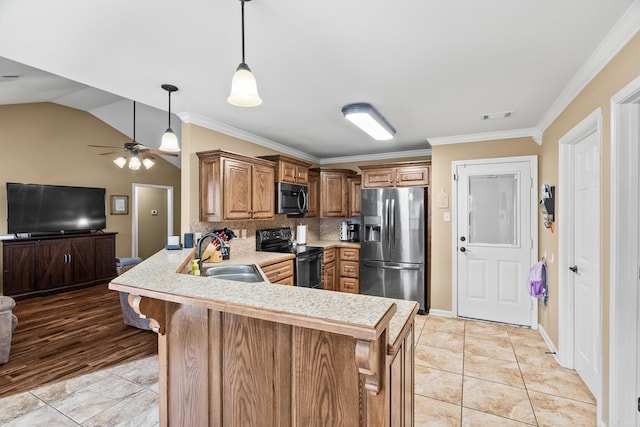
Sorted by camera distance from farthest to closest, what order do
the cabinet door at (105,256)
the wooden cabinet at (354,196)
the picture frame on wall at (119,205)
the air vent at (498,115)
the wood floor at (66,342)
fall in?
the picture frame on wall at (119,205) < the cabinet door at (105,256) < the wooden cabinet at (354,196) < the air vent at (498,115) < the wood floor at (66,342)

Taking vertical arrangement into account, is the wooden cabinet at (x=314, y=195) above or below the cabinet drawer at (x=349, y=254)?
above

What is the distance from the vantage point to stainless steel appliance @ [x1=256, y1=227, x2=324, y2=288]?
13.0 ft

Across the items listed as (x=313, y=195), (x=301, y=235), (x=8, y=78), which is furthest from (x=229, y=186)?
(x=8, y=78)

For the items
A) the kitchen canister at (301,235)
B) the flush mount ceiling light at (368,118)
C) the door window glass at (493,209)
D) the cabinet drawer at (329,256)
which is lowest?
the cabinet drawer at (329,256)

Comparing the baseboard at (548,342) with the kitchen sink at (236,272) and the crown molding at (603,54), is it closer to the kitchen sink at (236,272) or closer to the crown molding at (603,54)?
the crown molding at (603,54)

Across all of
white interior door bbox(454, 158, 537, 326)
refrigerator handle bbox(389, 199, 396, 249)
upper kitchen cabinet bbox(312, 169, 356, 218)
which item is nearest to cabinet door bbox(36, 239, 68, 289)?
upper kitchen cabinet bbox(312, 169, 356, 218)

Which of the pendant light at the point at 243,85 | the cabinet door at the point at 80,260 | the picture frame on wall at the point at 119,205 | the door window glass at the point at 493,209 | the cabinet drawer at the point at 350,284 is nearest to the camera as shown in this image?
the pendant light at the point at 243,85

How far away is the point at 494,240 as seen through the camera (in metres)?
3.93

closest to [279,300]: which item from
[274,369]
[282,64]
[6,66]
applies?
[274,369]

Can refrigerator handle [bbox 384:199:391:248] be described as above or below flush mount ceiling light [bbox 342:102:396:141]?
below

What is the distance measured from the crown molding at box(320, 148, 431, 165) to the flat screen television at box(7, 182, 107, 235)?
4.52 metres

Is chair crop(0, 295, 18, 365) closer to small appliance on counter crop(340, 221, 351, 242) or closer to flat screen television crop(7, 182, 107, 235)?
flat screen television crop(7, 182, 107, 235)

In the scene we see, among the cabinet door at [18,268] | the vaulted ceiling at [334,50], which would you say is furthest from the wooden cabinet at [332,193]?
the cabinet door at [18,268]

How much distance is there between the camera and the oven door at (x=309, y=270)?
3928 millimetres
